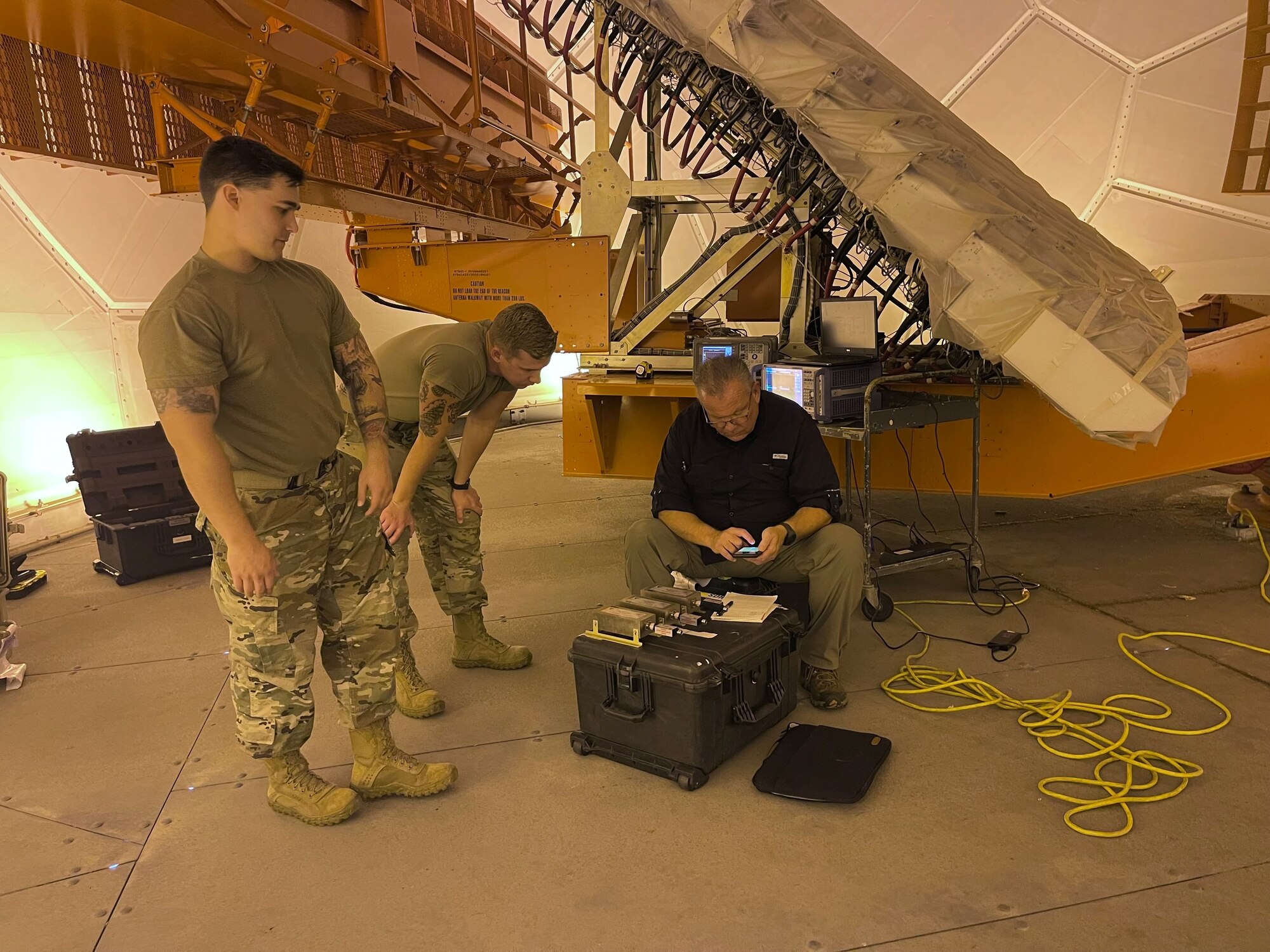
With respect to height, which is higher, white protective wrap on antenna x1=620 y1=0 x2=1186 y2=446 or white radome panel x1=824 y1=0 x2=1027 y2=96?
white radome panel x1=824 y1=0 x2=1027 y2=96

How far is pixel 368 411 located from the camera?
253 centimetres

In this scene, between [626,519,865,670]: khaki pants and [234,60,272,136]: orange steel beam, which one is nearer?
A: [626,519,865,670]: khaki pants

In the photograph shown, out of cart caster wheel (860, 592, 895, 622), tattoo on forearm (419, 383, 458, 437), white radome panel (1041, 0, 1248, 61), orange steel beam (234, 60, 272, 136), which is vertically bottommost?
cart caster wheel (860, 592, 895, 622)

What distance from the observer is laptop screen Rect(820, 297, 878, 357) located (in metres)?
4.11

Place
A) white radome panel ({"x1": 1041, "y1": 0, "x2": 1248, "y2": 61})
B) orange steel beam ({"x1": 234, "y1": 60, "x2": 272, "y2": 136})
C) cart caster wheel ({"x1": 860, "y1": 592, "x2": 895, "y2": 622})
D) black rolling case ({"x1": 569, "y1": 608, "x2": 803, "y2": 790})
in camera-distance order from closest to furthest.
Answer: black rolling case ({"x1": 569, "y1": 608, "x2": 803, "y2": 790})
orange steel beam ({"x1": 234, "y1": 60, "x2": 272, "y2": 136})
cart caster wheel ({"x1": 860, "y1": 592, "x2": 895, "y2": 622})
white radome panel ({"x1": 1041, "y1": 0, "x2": 1248, "y2": 61})

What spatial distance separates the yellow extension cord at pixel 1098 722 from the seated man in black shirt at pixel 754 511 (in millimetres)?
459

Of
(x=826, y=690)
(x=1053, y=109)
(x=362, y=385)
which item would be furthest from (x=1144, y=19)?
(x=362, y=385)

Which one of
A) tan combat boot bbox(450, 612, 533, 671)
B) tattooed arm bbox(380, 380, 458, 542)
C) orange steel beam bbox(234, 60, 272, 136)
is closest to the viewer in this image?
tattooed arm bbox(380, 380, 458, 542)

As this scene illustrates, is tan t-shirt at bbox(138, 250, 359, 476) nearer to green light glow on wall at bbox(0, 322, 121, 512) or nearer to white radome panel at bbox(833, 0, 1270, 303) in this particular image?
green light glow on wall at bbox(0, 322, 121, 512)

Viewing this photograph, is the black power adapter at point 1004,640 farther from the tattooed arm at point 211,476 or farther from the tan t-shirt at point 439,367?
the tattooed arm at point 211,476

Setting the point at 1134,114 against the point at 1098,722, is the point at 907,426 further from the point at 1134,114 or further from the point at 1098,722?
the point at 1134,114

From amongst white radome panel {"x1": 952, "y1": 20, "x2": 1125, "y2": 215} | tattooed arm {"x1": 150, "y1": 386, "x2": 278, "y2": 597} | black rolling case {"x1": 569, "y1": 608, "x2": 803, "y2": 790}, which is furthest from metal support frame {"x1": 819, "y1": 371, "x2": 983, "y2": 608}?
white radome panel {"x1": 952, "y1": 20, "x2": 1125, "y2": 215}

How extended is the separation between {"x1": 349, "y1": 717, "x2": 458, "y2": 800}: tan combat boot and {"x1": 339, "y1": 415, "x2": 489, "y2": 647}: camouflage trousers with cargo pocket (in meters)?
0.55

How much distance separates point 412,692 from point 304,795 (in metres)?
0.71
